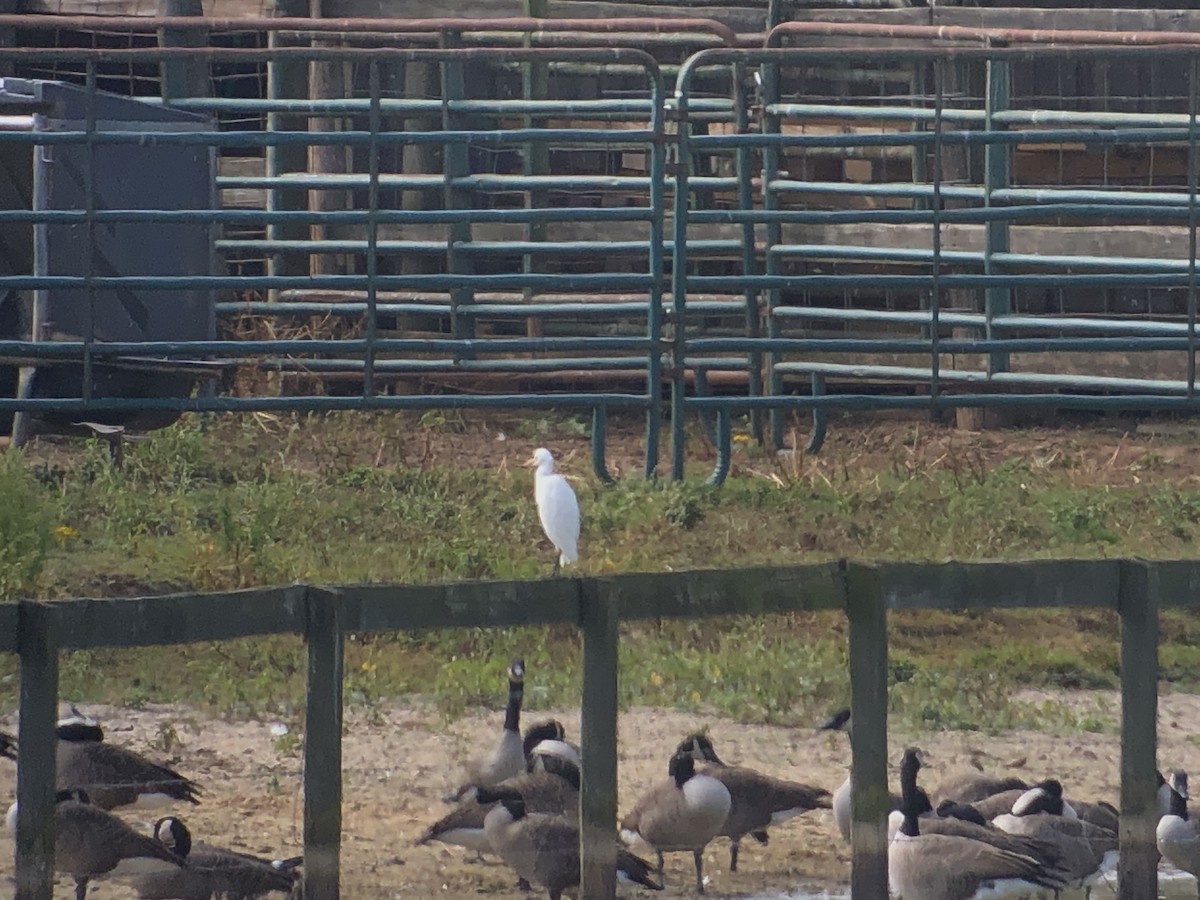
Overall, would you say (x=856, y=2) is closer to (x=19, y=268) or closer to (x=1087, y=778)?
(x=19, y=268)

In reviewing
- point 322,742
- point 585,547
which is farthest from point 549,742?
point 585,547

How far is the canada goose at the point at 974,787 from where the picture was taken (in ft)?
19.8

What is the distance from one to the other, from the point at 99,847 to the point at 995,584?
216 cm

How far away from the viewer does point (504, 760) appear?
626 cm

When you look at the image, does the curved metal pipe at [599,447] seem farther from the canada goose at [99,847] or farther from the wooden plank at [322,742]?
the wooden plank at [322,742]

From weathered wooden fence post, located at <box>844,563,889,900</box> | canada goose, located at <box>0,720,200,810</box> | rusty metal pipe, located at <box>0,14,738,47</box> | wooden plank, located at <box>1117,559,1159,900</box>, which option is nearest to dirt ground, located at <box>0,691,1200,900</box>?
canada goose, located at <box>0,720,200,810</box>

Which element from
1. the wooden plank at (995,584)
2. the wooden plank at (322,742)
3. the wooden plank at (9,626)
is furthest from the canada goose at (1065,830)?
the wooden plank at (9,626)

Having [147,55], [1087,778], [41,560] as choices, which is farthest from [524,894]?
[147,55]

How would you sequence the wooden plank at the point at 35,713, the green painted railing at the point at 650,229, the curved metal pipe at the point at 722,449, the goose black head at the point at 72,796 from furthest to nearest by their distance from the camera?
the curved metal pipe at the point at 722,449
the green painted railing at the point at 650,229
the goose black head at the point at 72,796
the wooden plank at the point at 35,713

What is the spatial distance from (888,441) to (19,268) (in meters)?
4.30

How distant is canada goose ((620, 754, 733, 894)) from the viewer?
18.7 feet

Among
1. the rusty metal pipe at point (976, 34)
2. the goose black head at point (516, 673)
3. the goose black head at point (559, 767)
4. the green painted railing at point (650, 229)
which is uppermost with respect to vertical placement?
the rusty metal pipe at point (976, 34)

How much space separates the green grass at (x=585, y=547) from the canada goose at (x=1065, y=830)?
50.2 inches

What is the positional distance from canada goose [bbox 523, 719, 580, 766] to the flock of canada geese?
0.02 meters
